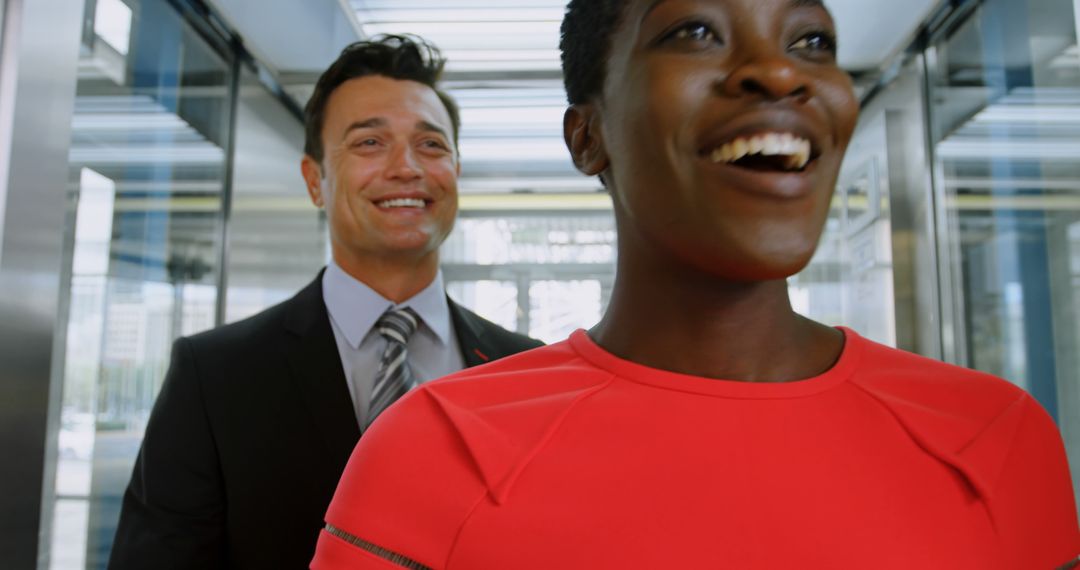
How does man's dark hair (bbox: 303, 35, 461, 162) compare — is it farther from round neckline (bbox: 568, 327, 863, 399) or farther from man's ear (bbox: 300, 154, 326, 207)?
round neckline (bbox: 568, 327, 863, 399)

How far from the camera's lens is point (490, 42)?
3127 mm

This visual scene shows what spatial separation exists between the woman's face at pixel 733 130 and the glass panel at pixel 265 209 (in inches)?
102

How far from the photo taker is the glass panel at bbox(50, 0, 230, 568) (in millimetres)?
2002

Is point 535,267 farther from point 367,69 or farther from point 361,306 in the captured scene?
point 361,306

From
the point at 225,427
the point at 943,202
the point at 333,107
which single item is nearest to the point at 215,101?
the point at 333,107

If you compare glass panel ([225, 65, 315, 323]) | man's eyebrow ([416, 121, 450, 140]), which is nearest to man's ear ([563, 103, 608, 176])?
man's eyebrow ([416, 121, 450, 140])

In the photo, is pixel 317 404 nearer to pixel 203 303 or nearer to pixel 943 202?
pixel 203 303

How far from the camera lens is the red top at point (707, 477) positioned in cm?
68

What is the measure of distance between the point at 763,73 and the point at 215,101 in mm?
2623

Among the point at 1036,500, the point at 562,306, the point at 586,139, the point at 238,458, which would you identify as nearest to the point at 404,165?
the point at 238,458

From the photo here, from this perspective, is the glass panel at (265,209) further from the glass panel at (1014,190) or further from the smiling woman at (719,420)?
the smiling woman at (719,420)

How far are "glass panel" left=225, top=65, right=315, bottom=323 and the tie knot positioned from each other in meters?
1.67

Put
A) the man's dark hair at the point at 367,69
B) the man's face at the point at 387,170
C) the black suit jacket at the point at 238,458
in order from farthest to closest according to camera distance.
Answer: the man's dark hair at the point at 367,69 < the man's face at the point at 387,170 < the black suit jacket at the point at 238,458

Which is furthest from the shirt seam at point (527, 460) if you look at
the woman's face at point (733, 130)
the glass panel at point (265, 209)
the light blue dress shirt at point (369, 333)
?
the glass panel at point (265, 209)
